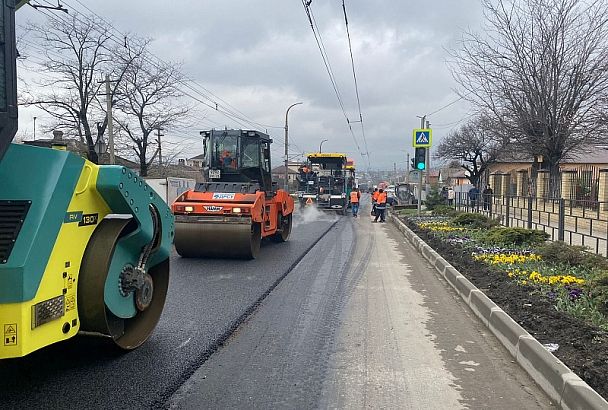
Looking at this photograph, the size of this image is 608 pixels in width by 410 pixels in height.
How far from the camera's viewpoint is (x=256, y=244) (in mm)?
11156

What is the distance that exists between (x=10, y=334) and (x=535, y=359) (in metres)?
4.02

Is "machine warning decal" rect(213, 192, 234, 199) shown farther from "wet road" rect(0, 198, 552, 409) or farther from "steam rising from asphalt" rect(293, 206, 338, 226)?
"steam rising from asphalt" rect(293, 206, 338, 226)

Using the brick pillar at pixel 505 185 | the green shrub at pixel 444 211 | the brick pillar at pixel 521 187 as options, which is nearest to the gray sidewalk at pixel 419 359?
the brick pillar at pixel 521 187

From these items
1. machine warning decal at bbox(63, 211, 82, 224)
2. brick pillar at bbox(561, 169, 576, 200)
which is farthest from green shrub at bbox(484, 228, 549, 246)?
machine warning decal at bbox(63, 211, 82, 224)

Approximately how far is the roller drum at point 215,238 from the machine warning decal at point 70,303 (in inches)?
245

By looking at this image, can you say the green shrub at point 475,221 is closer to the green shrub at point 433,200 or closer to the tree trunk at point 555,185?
the tree trunk at point 555,185

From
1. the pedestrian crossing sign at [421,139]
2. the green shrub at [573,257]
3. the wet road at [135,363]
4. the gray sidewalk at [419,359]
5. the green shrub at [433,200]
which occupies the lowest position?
the gray sidewalk at [419,359]

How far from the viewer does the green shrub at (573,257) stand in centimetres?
837

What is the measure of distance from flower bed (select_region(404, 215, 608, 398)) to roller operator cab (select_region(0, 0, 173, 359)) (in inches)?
148

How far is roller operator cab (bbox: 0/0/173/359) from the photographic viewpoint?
11.1 feet

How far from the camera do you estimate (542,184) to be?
1320 centimetres

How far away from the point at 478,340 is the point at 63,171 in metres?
4.32

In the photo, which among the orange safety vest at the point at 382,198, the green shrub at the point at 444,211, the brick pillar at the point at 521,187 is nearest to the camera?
the brick pillar at the point at 521,187

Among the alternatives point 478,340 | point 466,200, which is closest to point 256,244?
point 478,340
